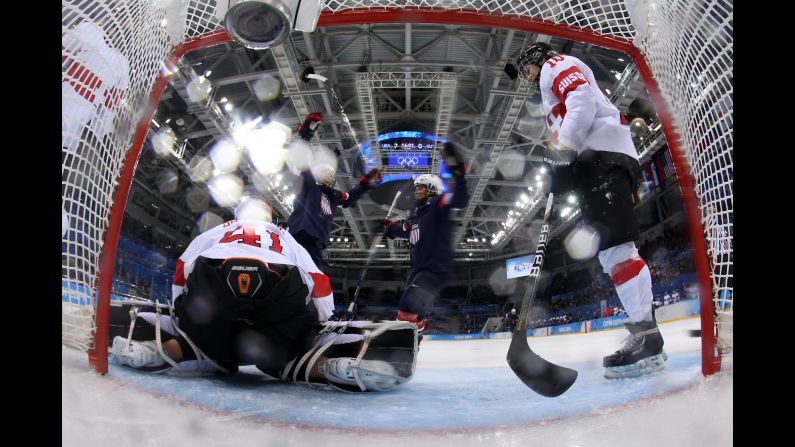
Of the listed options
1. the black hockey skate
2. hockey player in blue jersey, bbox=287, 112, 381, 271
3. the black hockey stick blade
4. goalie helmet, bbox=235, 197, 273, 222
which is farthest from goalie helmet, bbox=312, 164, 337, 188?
the black hockey skate

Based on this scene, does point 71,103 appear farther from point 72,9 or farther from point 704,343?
point 704,343

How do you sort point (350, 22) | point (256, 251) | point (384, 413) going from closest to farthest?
point (384, 413) < point (256, 251) < point (350, 22)

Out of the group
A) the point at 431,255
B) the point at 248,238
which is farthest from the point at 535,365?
the point at 248,238

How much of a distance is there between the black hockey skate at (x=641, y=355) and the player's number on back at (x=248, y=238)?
1.22 meters

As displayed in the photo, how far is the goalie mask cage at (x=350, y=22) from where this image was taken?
1.41 meters

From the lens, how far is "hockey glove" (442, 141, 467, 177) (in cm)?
209

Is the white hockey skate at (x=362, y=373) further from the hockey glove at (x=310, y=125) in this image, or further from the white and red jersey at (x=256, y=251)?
the hockey glove at (x=310, y=125)

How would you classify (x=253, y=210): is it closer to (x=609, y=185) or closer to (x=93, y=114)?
(x=93, y=114)

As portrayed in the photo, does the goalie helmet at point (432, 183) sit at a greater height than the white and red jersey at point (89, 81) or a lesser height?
lesser

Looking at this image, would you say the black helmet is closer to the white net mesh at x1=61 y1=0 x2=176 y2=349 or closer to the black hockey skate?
the black hockey skate

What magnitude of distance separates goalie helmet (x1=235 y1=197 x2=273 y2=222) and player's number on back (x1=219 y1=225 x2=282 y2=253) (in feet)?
0.43

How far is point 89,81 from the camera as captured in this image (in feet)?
4.74

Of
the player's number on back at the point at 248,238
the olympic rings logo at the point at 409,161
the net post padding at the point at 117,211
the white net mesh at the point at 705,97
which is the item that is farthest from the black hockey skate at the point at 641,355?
the olympic rings logo at the point at 409,161

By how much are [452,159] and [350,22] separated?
29.5 inches
